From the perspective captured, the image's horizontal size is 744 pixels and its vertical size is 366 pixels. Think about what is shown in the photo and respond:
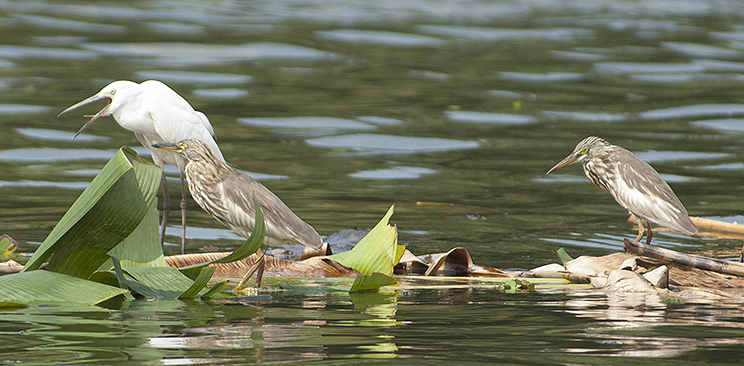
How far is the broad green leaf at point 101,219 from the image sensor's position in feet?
14.3

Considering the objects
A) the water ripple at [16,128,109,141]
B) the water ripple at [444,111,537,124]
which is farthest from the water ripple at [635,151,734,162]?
the water ripple at [16,128,109,141]

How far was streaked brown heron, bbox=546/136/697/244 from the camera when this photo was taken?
612 centimetres

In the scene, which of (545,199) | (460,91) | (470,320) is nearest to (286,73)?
(460,91)

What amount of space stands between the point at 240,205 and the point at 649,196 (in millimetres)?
2572

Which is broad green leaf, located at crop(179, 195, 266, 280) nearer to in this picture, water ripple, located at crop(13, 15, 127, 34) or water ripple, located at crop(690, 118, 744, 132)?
water ripple, located at crop(690, 118, 744, 132)

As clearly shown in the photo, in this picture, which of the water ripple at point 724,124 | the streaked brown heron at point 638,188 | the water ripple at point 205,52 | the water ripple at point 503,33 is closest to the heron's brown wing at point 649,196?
the streaked brown heron at point 638,188

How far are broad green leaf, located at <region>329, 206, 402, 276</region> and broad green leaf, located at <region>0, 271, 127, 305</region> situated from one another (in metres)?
1.35

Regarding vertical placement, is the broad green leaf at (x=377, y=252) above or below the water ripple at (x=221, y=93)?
above

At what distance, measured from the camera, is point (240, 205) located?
5.44 meters

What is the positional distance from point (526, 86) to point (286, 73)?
13.1ft

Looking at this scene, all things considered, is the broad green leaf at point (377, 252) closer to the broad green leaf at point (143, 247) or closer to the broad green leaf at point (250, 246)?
the broad green leaf at point (250, 246)

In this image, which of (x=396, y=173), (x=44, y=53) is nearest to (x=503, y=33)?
(x=44, y=53)

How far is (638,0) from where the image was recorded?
30.6m

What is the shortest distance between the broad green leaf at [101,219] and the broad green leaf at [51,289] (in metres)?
0.09
